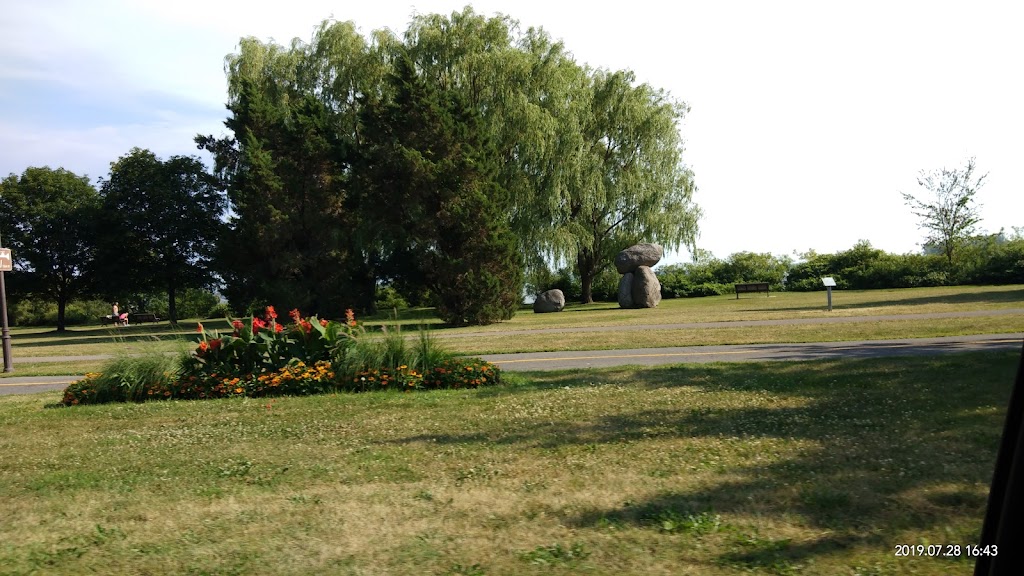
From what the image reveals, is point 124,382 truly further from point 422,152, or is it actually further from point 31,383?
point 422,152

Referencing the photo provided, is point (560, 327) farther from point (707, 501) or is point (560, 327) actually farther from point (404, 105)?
point (707, 501)

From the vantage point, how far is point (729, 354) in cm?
1486

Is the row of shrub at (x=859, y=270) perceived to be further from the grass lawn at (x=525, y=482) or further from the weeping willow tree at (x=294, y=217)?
the grass lawn at (x=525, y=482)

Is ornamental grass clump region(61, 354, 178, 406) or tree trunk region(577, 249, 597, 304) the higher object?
tree trunk region(577, 249, 597, 304)

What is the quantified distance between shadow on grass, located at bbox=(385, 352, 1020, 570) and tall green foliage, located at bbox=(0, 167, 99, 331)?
42.5 m

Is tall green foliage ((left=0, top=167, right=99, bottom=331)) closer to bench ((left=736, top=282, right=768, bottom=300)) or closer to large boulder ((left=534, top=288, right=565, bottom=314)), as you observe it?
large boulder ((left=534, top=288, right=565, bottom=314))

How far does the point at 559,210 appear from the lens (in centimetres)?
4006

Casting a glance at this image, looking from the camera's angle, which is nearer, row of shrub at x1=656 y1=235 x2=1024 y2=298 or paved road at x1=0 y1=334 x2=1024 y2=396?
paved road at x1=0 y1=334 x2=1024 y2=396

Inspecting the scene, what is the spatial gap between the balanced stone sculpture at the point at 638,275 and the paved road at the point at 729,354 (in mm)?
20766

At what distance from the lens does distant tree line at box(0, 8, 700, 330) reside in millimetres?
30453

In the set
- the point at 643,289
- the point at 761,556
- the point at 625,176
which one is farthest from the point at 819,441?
the point at 625,176

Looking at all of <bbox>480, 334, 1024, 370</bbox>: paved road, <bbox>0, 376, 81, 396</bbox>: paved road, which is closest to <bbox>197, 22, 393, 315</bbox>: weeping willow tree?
<bbox>0, 376, 81, 396</bbox>: paved road

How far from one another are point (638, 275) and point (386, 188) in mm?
13646

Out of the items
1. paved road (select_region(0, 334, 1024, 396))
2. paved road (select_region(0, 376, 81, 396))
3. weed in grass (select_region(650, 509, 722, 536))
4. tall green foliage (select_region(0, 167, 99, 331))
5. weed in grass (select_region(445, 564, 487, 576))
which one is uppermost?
tall green foliage (select_region(0, 167, 99, 331))
